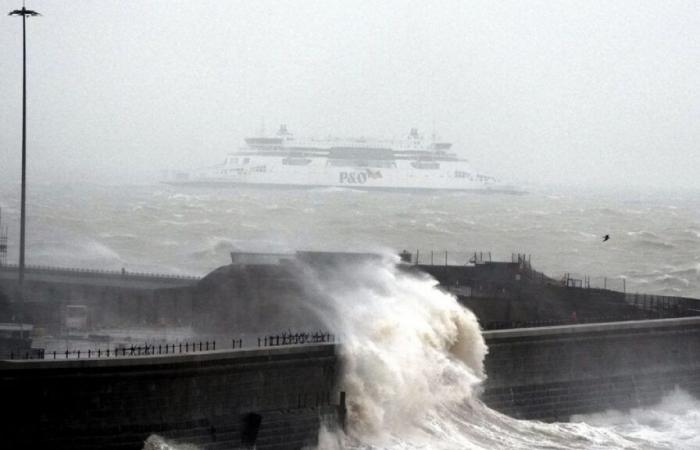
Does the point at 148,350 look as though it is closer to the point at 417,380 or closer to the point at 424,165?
the point at 417,380

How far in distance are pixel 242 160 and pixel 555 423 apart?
371 ft

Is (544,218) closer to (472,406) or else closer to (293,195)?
(293,195)

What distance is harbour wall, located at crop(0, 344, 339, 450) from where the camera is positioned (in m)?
19.8

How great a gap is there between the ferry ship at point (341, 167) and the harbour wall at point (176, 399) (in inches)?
4464

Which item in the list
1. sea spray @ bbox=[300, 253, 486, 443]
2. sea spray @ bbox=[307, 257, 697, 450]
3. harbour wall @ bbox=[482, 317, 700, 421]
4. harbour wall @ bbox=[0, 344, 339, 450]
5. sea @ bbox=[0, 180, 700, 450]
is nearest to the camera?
harbour wall @ bbox=[0, 344, 339, 450]

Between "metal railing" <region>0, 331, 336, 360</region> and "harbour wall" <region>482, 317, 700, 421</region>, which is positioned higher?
"metal railing" <region>0, 331, 336, 360</region>

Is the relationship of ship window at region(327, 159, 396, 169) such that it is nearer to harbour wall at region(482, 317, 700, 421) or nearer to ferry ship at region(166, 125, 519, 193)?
ferry ship at region(166, 125, 519, 193)

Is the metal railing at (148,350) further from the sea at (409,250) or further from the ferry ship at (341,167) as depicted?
the ferry ship at (341,167)

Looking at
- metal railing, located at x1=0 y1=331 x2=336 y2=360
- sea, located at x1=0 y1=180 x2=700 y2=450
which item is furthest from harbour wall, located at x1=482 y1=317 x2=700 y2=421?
metal railing, located at x1=0 y1=331 x2=336 y2=360

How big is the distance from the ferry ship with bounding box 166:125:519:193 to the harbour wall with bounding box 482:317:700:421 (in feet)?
350

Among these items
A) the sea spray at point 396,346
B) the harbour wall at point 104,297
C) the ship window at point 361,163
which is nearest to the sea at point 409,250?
the sea spray at point 396,346

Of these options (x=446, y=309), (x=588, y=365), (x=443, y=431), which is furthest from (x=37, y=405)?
(x=588, y=365)

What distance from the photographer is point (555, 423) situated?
2752cm

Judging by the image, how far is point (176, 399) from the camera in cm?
2108
